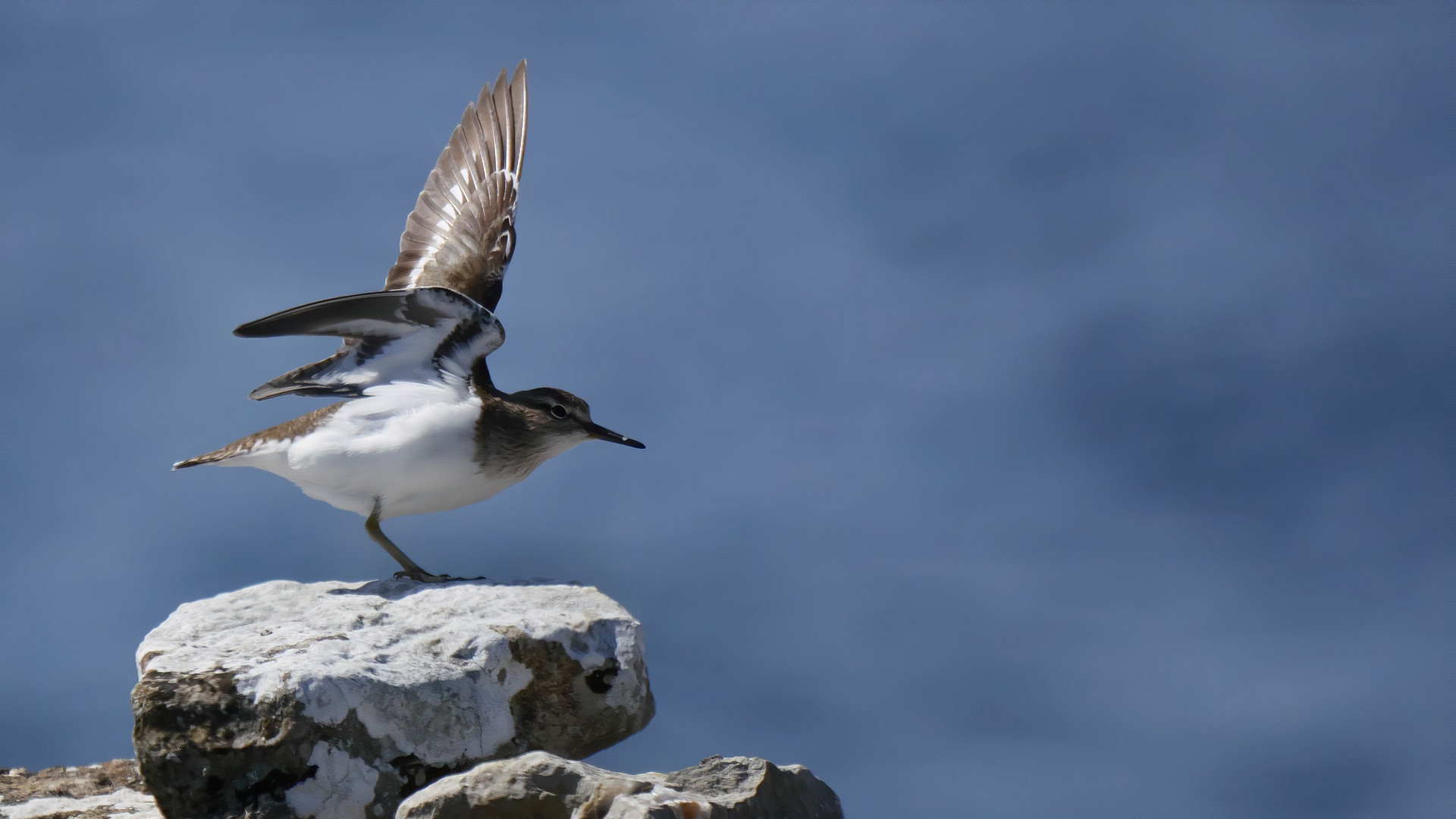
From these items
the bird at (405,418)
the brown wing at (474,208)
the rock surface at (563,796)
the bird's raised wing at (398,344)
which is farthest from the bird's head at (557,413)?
the rock surface at (563,796)

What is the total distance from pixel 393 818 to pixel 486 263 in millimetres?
6579

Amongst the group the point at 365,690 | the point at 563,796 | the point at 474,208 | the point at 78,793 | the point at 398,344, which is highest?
the point at 474,208

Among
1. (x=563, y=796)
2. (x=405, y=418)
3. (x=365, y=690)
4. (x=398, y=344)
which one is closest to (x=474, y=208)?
(x=398, y=344)

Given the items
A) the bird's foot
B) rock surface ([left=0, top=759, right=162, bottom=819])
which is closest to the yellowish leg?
the bird's foot

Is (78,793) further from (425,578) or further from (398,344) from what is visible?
(398,344)

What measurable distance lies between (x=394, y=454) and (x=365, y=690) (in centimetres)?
280

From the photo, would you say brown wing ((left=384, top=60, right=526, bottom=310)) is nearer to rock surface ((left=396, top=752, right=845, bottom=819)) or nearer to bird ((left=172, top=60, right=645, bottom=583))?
bird ((left=172, top=60, right=645, bottom=583))

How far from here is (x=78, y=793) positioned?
31.5 feet

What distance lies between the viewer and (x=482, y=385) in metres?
11.1

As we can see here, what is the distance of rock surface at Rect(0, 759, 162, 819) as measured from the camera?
352 inches

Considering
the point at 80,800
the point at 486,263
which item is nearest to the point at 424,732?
the point at 80,800

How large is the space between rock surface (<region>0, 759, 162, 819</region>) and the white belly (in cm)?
283

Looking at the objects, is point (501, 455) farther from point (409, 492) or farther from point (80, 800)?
point (80, 800)

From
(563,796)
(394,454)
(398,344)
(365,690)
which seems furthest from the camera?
(398,344)
